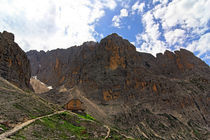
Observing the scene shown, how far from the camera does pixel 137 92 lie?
9581 cm

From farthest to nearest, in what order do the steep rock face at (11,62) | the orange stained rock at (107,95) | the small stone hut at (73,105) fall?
1. the orange stained rock at (107,95)
2. the small stone hut at (73,105)
3. the steep rock face at (11,62)

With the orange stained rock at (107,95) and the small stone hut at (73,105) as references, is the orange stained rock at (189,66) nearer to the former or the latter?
the orange stained rock at (107,95)

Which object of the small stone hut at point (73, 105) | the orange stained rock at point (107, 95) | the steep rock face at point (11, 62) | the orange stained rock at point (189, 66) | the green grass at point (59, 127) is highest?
the orange stained rock at point (189, 66)

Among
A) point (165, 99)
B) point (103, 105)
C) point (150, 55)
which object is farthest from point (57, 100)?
point (150, 55)

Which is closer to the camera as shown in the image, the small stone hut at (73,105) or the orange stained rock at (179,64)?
the small stone hut at (73,105)

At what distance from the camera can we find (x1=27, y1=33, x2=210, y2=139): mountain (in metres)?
76.2

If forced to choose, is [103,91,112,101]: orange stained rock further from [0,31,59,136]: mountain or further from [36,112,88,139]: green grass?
[36,112,88,139]: green grass

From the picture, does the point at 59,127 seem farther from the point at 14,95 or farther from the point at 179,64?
the point at 179,64

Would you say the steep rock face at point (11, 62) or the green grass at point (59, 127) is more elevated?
the steep rock face at point (11, 62)

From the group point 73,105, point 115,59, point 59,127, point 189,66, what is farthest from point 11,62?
point 189,66

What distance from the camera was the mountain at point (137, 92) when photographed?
250 ft

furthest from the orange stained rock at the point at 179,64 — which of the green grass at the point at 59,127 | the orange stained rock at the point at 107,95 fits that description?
the green grass at the point at 59,127

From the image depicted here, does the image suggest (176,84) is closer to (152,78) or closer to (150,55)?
(152,78)

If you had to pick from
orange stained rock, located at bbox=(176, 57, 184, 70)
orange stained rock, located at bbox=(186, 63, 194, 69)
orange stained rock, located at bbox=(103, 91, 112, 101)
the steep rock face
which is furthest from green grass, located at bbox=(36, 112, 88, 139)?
orange stained rock, located at bbox=(186, 63, 194, 69)
